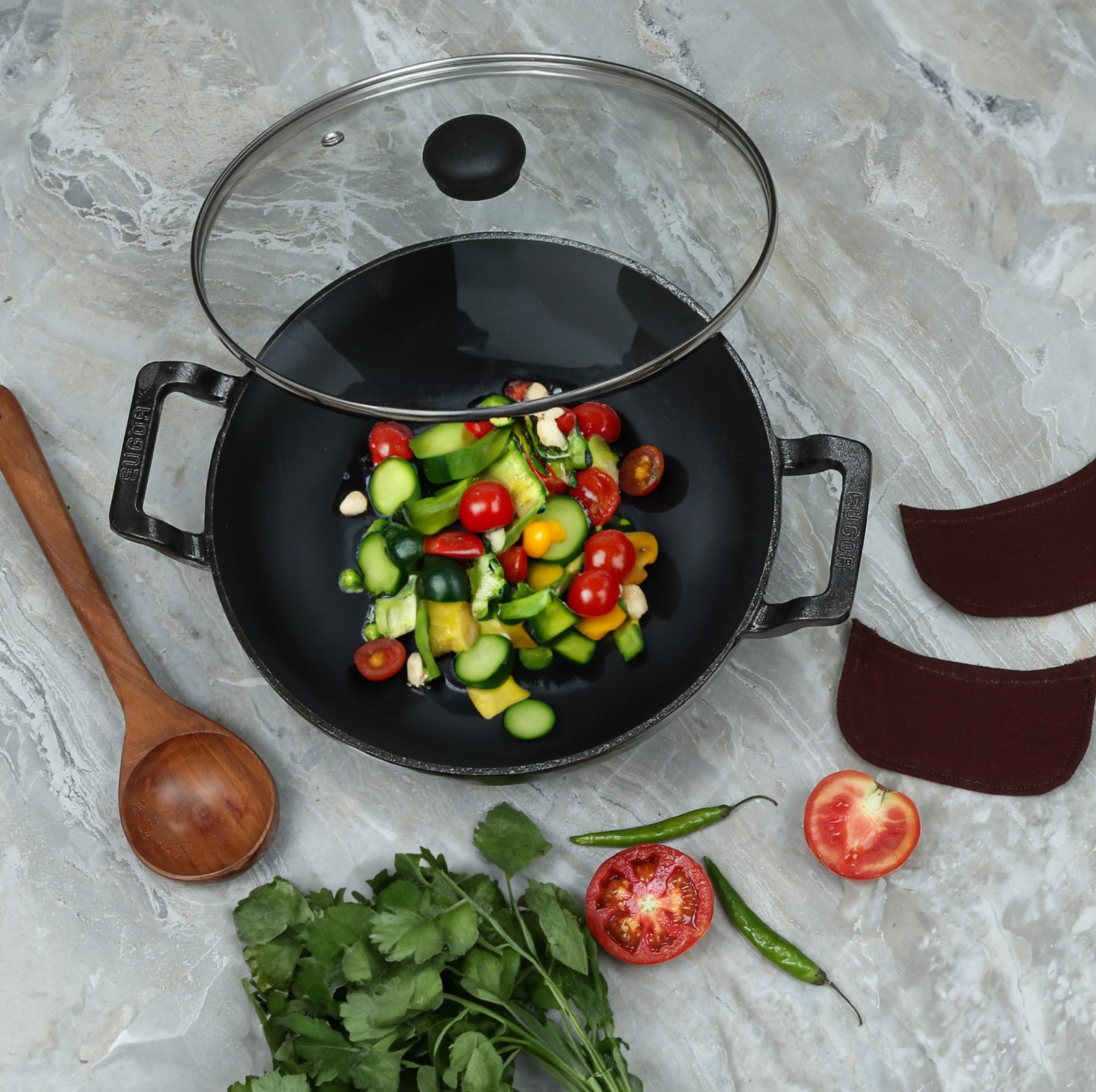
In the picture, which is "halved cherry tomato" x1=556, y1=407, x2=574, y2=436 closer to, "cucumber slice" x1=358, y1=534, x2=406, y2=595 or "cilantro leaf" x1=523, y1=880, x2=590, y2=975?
"cucumber slice" x1=358, y1=534, x2=406, y2=595

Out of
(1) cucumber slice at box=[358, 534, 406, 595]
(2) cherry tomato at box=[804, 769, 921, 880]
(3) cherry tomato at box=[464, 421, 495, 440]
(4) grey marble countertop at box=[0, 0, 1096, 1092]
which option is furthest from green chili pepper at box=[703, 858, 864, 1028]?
(3) cherry tomato at box=[464, 421, 495, 440]

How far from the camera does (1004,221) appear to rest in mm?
2277

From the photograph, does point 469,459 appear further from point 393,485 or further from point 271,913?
point 271,913

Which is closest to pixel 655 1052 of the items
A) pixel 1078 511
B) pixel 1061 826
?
pixel 1061 826

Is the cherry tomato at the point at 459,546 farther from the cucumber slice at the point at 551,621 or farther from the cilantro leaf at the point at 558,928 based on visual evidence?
the cilantro leaf at the point at 558,928

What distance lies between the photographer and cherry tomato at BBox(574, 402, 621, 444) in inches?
76.2

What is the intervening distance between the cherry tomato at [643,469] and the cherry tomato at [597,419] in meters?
0.06

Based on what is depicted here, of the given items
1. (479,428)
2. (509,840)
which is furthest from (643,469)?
(509,840)

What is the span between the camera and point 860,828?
1.83m

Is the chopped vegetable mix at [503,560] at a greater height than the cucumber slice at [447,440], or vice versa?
the cucumber slice at [447,440]

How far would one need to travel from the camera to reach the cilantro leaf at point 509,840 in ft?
5.84

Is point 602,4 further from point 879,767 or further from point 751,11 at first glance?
point 879,767

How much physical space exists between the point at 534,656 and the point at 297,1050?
2.23 feet

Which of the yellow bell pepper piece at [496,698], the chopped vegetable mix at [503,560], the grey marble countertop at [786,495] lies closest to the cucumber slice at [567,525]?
the chopped vegetable mix at [503,560]
